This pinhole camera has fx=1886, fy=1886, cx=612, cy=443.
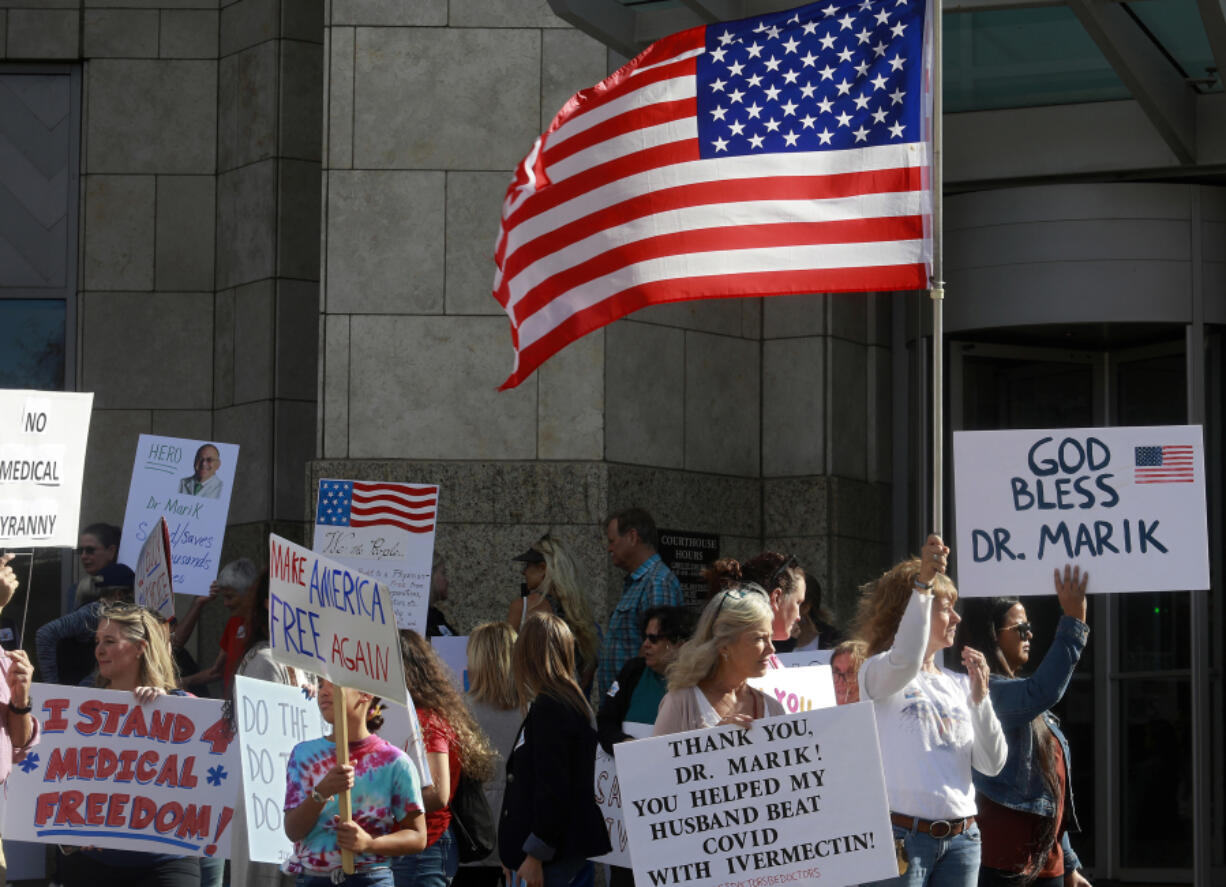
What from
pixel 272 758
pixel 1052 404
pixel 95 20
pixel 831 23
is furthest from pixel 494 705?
pixel 95 20

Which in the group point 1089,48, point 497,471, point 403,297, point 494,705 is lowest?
point 494,705

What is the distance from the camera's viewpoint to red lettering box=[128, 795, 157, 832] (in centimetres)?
743

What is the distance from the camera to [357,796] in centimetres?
615

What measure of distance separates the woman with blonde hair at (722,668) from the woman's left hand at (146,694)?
93.3 inches

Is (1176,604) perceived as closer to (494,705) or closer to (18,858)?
(494,705)

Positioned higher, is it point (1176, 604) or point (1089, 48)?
point (1089, 48)

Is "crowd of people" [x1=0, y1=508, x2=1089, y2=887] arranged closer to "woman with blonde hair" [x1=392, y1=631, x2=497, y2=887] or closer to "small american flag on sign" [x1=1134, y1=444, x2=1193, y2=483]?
"woman with blonde hair" [x1=392, y1=631, x2=497, y2=887]

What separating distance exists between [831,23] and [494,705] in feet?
11.4

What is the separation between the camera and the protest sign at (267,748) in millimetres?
6781

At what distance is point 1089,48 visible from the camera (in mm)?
11711

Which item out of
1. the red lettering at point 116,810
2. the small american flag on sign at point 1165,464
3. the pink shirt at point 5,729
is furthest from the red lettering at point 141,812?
the small american flag on sign at point 1165,464

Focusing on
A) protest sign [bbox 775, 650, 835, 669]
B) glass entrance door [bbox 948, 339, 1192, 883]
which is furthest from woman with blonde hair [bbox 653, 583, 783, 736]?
glass entrance door [bbox 948, 339, 1192, 883]

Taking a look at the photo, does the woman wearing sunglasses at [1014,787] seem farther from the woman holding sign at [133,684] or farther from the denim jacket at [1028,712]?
the woman holding sign at [133,684]

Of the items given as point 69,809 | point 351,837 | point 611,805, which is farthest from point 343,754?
point 611,805
